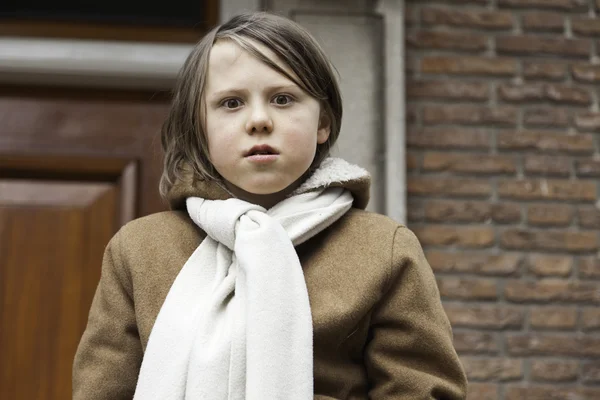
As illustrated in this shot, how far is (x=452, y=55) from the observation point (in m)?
2.78

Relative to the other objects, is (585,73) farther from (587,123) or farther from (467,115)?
(467,115)

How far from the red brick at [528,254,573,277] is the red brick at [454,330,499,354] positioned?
0.28 metres

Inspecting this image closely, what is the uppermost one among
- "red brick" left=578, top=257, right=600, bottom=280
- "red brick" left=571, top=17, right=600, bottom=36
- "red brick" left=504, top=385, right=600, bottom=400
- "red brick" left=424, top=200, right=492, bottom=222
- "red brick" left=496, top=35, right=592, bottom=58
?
"red brick" left=571, top=17, right=600, bottom=36

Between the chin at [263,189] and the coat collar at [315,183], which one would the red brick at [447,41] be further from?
the chin at [263,189]

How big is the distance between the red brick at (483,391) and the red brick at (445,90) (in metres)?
0.98

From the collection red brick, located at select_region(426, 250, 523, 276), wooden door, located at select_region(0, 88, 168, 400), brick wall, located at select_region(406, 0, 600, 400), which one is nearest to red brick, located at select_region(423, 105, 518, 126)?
brick wall, located at select_region(406, 0, 600, 400)

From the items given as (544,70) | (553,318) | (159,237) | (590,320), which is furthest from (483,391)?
(159,237)

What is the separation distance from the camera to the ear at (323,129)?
60.7 inches

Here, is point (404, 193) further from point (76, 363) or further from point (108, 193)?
point (76, 363)

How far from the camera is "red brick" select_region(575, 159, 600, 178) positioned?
2766 mm

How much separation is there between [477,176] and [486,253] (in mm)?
268

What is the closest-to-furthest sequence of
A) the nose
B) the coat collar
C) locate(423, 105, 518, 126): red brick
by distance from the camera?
the nose, the coat collar, locate(423, 105, 518, 126): red brick

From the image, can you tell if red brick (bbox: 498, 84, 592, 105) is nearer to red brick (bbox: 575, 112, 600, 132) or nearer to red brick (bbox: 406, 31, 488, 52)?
red brick (bbox: 575, 112, 600, 132)

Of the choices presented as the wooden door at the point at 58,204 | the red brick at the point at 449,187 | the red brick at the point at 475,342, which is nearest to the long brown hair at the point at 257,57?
the wooden door at the point at 58,204
